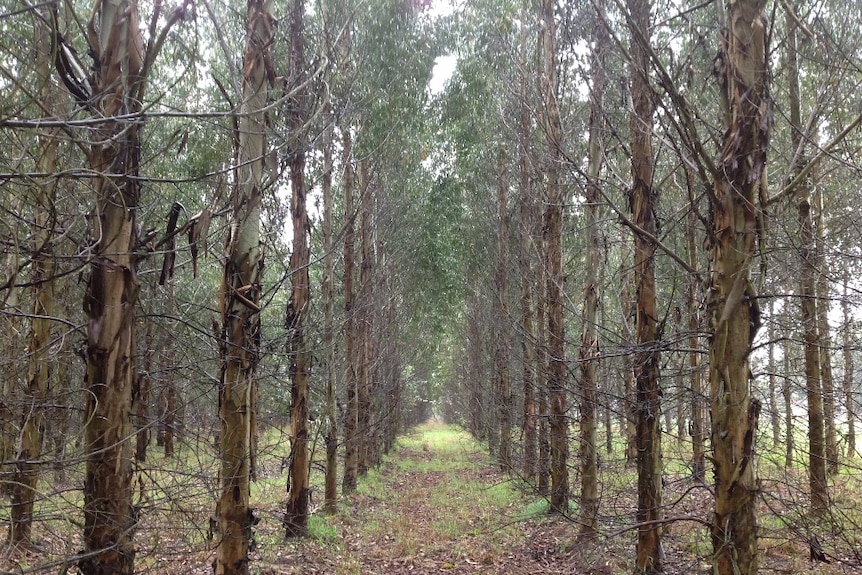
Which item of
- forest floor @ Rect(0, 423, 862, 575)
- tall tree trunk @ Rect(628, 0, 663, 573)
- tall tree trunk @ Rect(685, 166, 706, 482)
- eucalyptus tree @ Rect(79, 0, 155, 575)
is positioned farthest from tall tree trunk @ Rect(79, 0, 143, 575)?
tall tree trunk @ Rect(628, 0, 663, 573)

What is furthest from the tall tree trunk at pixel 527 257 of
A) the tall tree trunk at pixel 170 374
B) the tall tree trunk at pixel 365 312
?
the tall tree trunk at pixel 170 374

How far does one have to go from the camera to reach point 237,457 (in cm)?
502

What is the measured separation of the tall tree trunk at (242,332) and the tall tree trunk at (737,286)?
337 centimetres

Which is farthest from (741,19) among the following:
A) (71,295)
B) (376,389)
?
(376,389)

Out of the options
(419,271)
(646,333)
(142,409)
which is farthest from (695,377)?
(419,271)

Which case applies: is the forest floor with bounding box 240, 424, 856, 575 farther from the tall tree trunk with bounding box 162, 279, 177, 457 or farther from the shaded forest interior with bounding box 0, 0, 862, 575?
the tall tree trunk with bounding box 162, 279, 177, 457

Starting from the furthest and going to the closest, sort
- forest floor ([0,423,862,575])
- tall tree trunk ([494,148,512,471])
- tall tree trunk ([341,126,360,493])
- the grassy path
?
tall tree trunk ([494,148,512,471]), tall tree trunk ([341,126,360,493]), the grassy path, forest floor ([0,423,862,575])

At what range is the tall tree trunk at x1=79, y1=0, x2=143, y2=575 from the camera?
3.41m

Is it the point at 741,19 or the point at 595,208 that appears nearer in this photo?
the point at 741,19

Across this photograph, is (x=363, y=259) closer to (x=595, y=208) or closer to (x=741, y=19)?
(x=595, y=208)

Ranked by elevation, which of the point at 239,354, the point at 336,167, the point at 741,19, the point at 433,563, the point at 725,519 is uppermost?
the point at 336,167

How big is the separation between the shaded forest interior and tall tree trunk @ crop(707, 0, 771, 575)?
2 centimetres

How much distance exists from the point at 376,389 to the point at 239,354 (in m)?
11.6

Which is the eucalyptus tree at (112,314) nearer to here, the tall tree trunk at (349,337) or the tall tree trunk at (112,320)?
the tall tree trunk at (112,320)
